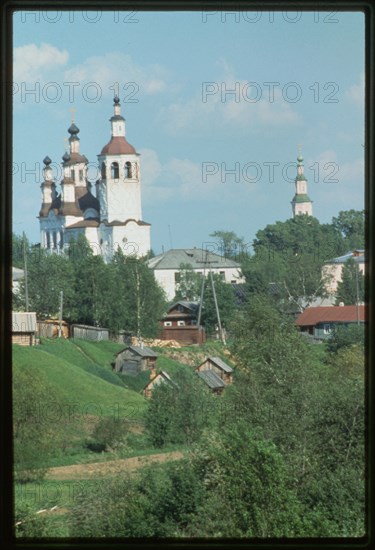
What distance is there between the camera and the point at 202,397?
7645mm

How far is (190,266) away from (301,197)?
341 cm

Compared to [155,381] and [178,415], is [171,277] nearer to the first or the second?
[155,381]

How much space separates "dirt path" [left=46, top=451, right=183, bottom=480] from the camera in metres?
6.25

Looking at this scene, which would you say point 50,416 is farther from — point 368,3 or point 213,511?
point 368,3

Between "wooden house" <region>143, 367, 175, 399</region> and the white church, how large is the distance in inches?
47.3

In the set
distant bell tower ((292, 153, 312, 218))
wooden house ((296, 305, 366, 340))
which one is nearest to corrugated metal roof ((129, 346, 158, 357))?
wooden house ((296, 305, 366, 340))

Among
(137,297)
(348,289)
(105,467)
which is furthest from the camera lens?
(137,297)

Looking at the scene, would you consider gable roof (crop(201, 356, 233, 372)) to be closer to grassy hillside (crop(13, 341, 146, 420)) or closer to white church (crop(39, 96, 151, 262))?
grassy hillside (crop(13, 341, 146, 420))

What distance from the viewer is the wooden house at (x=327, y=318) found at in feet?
27.8

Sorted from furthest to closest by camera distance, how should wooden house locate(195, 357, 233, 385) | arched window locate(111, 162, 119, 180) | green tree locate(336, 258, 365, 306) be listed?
arched window locate(111, 162, 119, 180), wooden house locate(195, 357, 233, 385), green tree locate(336, 258, 365, 306)

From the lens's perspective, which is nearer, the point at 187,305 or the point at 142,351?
the point at 142,351

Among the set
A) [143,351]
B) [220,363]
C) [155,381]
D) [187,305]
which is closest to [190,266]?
[187,305]

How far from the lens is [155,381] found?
8.79 m

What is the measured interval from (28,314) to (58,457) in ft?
7.48
